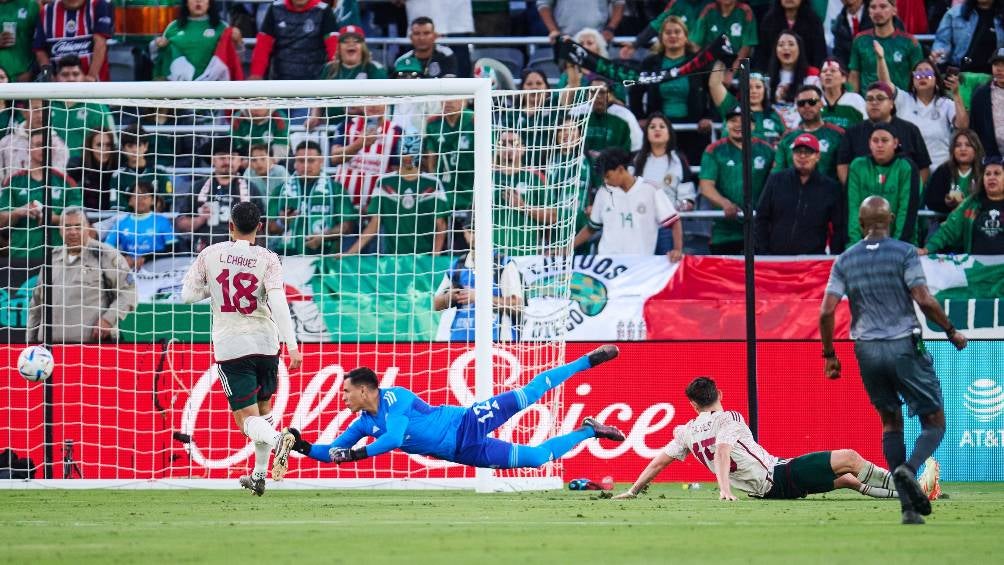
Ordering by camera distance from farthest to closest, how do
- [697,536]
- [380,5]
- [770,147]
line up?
[380,5], [770,147], [697,536]

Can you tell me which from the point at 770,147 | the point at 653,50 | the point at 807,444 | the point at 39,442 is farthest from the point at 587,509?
the point at 653,50

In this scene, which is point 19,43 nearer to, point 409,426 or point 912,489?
point 409,426

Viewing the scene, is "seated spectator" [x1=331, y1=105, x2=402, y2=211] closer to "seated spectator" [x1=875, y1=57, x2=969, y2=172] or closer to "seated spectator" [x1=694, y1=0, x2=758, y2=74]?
"seated spectator" [x1=694, y1=0, x2=758, y2=74]

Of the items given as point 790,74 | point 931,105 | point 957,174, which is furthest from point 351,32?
point 957,174

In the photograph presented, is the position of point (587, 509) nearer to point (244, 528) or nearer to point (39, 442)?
point (244, 528)

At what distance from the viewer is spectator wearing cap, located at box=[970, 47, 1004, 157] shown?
17453mm

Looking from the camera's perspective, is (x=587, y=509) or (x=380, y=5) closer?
(x=587, y=509)

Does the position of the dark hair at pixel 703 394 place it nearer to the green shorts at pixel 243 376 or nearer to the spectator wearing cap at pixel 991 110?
the green shorts at pixel 243 376

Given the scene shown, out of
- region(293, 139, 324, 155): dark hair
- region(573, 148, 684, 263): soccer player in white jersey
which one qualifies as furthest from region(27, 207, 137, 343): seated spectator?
region(573, 148, 684, 263): soccer player in white jersey

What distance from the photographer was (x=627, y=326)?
15.8 m

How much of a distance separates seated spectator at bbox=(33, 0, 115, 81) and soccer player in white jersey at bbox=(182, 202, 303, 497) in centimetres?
870

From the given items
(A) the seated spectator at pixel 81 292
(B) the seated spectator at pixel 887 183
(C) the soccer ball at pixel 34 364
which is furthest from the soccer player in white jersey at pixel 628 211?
(C) the soccer ball at pixel 34 364

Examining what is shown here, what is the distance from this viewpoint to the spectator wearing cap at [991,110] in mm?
17453

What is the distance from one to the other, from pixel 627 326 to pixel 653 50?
15.5ft
